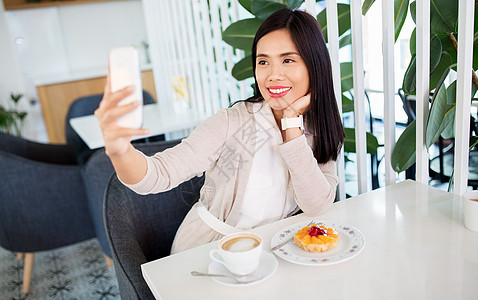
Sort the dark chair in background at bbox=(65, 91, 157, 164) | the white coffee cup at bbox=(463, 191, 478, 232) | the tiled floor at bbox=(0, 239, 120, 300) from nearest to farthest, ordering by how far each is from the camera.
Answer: the white coffee cup at bbox=(463, 191, 478, 232) < the tiled floor at bbox=(0, 239, 120, 300) < the dark chair in background at bbox=(65, 91, 157, 164)

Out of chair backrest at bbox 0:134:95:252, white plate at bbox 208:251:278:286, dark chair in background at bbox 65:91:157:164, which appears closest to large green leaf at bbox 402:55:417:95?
white plate at bbox 208:251:278:286

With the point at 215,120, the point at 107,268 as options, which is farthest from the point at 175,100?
the point at 215,120

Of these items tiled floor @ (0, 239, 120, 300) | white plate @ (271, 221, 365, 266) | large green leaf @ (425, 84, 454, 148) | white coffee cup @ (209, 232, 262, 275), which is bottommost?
tiled floor @ (0, 239, 120, 300)

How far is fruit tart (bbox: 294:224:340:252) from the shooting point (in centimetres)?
94

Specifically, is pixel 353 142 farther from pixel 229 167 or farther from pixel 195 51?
pixel 195 51

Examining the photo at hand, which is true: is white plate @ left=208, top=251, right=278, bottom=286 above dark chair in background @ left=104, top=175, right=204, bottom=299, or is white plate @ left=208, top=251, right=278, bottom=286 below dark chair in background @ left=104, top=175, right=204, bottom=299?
above

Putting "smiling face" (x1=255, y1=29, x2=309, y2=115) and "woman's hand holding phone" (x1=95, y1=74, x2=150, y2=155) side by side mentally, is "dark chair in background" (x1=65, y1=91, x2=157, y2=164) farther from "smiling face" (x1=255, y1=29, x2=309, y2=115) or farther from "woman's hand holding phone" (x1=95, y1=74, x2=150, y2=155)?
"woman's hand holding phone" (x1=95, y1=74, x2=150, y2=155)

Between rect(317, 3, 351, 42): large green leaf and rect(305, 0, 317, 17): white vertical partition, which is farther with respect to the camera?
rect(317, 3, 351, 42): large green leaf

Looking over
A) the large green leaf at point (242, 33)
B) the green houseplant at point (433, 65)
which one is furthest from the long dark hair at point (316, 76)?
the large green leaf at point (242, 33)

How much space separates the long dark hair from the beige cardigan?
0.14 feet

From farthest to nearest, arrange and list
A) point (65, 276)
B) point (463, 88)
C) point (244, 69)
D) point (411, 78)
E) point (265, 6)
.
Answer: point (65, 276)
point (244, 69)
point (265, 6)
point (411, 78)
point (463, 88)

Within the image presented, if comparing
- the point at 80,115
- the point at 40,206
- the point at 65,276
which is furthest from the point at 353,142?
the point at 80,115

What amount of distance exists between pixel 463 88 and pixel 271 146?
0.51 meters

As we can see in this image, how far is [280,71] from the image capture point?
1184 millimetres
